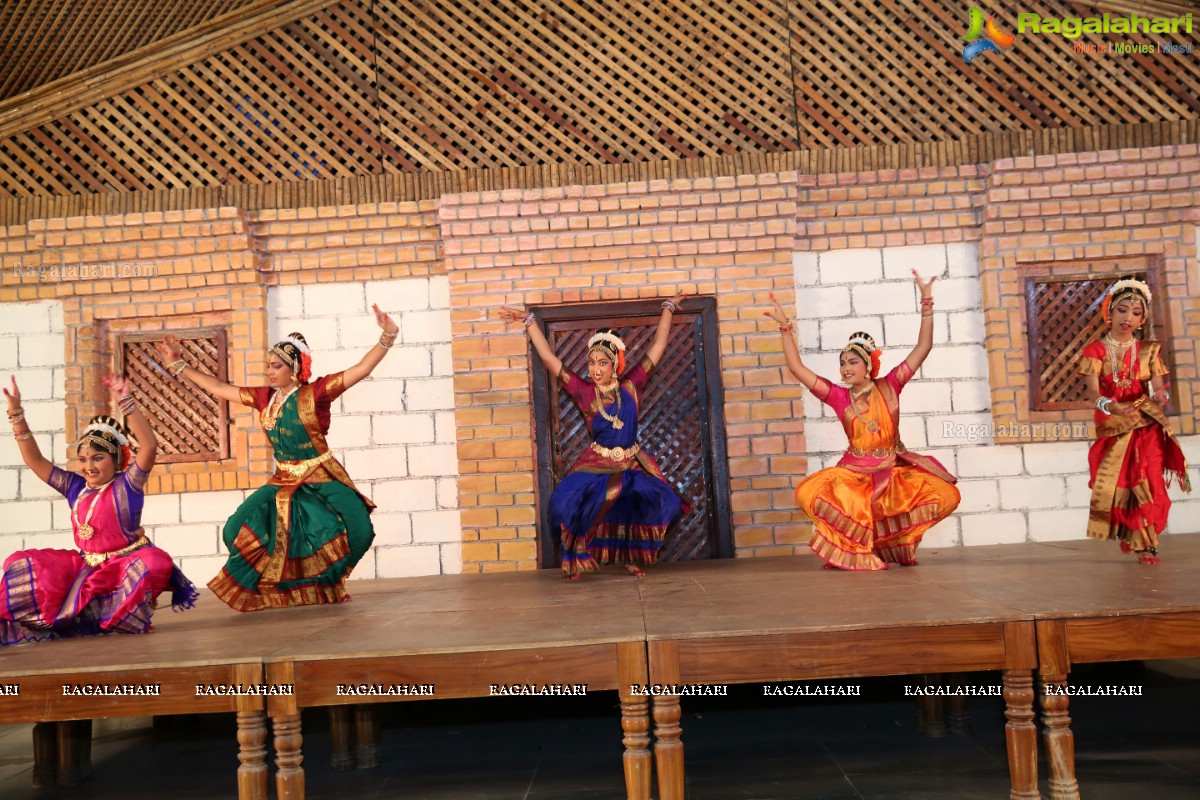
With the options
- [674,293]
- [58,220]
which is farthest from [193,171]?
[674,293]

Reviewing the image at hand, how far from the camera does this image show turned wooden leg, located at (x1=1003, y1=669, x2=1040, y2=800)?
3256 millimetres

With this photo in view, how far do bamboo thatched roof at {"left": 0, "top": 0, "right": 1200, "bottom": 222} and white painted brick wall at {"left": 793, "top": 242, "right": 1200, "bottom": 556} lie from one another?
2.32 feet

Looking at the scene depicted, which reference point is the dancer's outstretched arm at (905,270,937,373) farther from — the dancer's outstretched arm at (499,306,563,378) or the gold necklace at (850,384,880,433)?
the dancer's outstretched arm at (499,306,563,378)

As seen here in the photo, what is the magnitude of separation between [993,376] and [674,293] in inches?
80.7

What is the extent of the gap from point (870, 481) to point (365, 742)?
2.79 metres

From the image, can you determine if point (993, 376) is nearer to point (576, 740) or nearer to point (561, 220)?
point (561, 220)

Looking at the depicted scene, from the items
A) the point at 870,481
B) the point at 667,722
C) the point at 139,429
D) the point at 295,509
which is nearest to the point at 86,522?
the point at 139,429

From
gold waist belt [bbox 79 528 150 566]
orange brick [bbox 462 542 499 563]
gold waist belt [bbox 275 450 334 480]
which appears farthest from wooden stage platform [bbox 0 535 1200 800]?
orange brick [bbox 462 542 499 563]

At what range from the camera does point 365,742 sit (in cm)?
451

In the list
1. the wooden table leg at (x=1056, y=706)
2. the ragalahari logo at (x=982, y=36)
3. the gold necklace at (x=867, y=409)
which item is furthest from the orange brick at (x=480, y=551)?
the ragalahari logo at (x=982, y=36)

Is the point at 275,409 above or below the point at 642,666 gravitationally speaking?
above

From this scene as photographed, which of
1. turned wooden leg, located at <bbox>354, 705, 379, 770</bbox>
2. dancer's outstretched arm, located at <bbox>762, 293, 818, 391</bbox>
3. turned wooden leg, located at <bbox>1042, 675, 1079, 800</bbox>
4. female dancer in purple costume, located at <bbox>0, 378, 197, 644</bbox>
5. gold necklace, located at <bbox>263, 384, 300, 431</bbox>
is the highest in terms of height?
dancer's outstretched arm, located at <bbox>762, 293, 818, 391</bbox>

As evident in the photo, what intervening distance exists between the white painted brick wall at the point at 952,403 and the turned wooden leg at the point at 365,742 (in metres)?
3.20

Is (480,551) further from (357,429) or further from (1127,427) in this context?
(1127,427)
